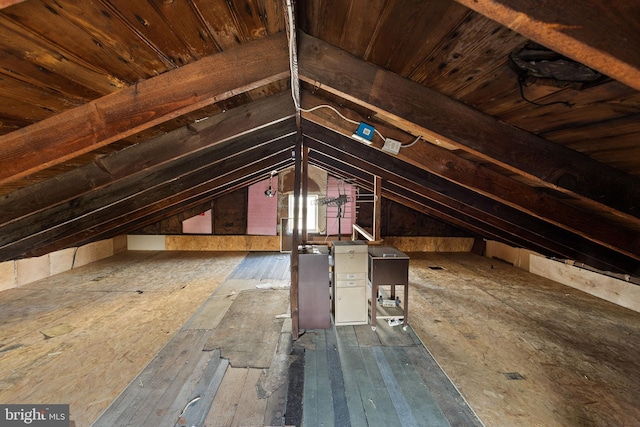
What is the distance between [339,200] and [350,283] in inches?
68.9

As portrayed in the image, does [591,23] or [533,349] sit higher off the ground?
[591,23]

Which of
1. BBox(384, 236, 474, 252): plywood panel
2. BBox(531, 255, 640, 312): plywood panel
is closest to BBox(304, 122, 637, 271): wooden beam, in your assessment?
BBox(531, 255, 640, 312): plywood panel

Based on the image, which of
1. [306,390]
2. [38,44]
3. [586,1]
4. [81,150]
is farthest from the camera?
[306,390]

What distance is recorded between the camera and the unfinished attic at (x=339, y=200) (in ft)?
3.48

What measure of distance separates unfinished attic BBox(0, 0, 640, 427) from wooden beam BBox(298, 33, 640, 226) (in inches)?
0.4

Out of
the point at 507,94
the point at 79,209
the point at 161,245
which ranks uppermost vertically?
the point at 507,94

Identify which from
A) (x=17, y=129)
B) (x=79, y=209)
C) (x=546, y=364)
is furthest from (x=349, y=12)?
(x=546, y=364)

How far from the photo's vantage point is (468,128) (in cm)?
157

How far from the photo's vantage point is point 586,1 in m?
0.62

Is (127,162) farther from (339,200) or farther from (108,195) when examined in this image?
(339,200)

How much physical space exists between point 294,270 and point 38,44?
2460 millimetres

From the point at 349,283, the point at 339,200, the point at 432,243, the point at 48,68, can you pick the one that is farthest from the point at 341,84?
the point at 432,243

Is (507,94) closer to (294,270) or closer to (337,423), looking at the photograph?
(337,423)

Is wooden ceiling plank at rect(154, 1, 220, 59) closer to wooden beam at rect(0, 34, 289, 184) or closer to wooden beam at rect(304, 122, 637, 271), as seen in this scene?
wooden beam at rect(0, 34, 289, 184)
